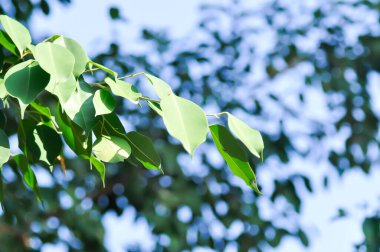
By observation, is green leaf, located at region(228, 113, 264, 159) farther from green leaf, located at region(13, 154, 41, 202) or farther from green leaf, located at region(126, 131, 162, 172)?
green leaf, located at region(13, 154, 41, 202)

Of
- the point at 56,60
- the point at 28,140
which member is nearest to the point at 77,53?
the point at 56,60

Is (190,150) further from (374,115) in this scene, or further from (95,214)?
(374,115)

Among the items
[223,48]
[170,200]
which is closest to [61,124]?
[170,200]

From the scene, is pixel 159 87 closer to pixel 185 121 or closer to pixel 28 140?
pixel 185 121

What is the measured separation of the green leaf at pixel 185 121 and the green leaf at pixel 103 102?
0.06 meters

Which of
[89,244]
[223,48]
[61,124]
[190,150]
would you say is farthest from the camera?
[223,48]

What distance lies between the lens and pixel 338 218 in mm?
2219

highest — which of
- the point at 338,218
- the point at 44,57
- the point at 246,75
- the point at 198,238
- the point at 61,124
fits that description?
the point at 44,57

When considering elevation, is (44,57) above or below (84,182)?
above

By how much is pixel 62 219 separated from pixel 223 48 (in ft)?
2.68

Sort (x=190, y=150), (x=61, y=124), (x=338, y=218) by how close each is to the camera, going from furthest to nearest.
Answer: (x=338, y=218), (x=61, y=124), (x=190, y=150)

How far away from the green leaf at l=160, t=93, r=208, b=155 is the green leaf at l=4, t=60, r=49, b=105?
0.40 ft

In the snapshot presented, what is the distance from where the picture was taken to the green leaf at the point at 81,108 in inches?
34.0

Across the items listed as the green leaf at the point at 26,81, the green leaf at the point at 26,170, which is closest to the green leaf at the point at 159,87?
the green leaf at the point at 26,81
